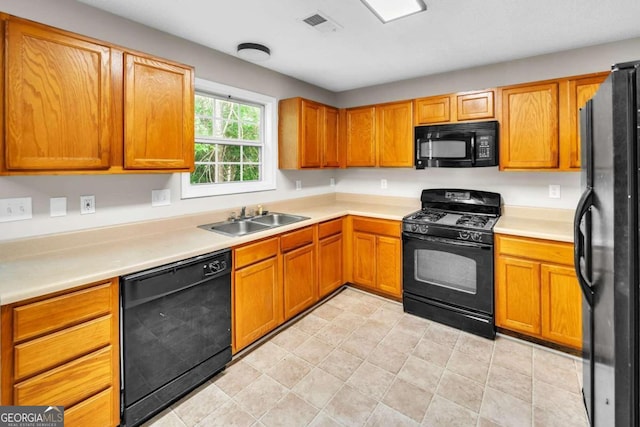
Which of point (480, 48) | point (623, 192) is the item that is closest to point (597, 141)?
point (623, 192)

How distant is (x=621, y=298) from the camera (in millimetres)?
981

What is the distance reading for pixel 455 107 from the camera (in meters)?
3.03

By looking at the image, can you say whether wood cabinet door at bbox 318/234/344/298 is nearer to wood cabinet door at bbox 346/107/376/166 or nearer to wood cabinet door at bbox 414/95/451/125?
wood cabinet door at bbox 346/107/376/166

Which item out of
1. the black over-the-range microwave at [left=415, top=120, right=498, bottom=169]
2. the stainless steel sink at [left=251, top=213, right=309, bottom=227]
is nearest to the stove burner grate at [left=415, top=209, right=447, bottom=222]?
the black over-the-range microwave at [left=415, top=120, right=498, bottom=169]

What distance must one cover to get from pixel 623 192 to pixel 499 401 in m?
1.58

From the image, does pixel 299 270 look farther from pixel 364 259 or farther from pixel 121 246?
pixel 121 246

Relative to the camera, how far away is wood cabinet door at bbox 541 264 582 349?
7.54ft

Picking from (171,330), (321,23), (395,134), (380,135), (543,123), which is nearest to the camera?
(171,330)

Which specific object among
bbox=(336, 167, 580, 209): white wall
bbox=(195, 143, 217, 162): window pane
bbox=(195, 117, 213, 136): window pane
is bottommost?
bbox=(336, 167, 580, 209): white wall

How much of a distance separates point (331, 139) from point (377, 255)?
1506 mm

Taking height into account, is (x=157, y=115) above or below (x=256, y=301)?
above

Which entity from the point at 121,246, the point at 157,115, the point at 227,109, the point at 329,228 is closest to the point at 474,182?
the point at 329,228

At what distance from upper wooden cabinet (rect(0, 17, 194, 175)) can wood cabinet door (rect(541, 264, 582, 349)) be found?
283cm

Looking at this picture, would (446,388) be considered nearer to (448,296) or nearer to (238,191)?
(448,296)
